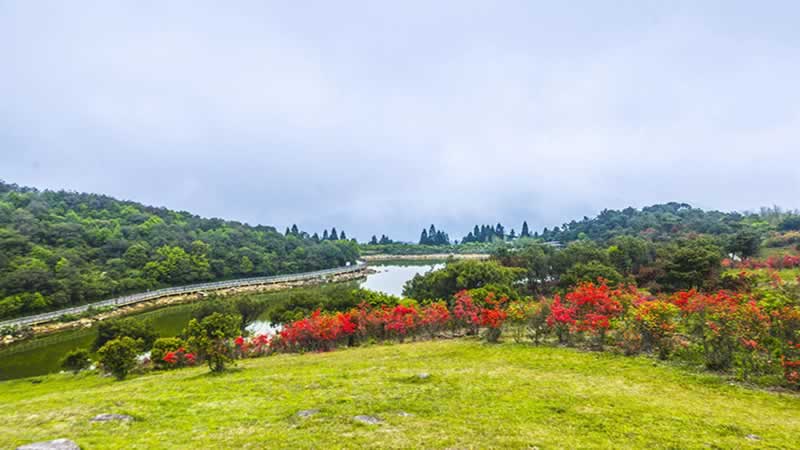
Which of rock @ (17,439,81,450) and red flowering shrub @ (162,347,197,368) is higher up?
rock @ (17,439,81,450)

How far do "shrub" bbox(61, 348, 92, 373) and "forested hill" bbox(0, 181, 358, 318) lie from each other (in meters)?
21.9

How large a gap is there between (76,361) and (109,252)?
41760mm

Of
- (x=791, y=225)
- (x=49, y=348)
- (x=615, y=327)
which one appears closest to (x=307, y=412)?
(x=615, y=327)

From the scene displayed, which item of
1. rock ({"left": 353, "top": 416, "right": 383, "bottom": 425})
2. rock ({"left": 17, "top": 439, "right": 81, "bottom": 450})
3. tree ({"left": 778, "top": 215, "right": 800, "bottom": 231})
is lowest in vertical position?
rock ({"left": 353, "top": 416, "right": 383, "bottom": 425})

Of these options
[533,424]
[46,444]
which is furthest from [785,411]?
[46,444]

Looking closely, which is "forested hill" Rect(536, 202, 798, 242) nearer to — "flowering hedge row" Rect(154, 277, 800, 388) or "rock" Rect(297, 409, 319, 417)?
"flowering hedge row" Rect(154, 277, 800, 388)

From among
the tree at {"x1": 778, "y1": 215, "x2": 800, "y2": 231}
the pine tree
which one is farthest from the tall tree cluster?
the tree at {"x1": 778, "y1": 215, "x2": 800, "y2": 231}

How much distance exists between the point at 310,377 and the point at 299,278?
49351 mm

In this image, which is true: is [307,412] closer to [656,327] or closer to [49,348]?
[656,327]

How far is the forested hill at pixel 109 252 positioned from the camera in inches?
1326

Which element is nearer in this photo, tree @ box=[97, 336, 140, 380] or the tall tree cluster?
tree @ box=[97, 336, 140, 380]

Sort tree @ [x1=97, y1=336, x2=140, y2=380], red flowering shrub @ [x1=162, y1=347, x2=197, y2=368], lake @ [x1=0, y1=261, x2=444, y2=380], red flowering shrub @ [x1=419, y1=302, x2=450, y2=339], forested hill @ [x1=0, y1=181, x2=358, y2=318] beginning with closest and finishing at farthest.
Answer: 1. tree @ [x1=97, y1=336, x2=140, y2=380]
2. red flowering shrub @ [x1=162, y1=347, x2=197, y2=368]
3. red flowering shrub @ [x1=419, y1=302, x2=450, y2=339]
4. lake @ [x1=0, y1=261, x2=444, y2=380]
5. forested hill @ [x1=0, y1=181, x2=358, y2=318]

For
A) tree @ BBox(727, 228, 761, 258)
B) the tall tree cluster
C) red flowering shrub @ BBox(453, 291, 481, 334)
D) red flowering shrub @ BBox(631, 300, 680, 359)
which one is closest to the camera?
red flowering shrub @ BBox(631, 300, 680, 359)

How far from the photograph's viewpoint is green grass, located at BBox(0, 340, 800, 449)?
589 cm
